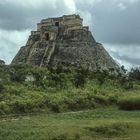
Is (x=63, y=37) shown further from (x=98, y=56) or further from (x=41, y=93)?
(x=41, y=93)

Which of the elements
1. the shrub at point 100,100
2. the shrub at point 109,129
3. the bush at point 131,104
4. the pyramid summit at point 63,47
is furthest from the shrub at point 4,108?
the pyramid summit at point 63,47

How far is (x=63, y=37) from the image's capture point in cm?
5672

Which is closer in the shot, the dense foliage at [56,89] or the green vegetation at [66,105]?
the green vegetation at [66,105]

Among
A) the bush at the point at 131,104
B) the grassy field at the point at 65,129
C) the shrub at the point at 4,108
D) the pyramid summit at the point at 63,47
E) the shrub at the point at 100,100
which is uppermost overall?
the pyramid summit at the point at 63,47

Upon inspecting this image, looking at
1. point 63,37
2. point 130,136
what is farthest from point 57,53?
point 130,136

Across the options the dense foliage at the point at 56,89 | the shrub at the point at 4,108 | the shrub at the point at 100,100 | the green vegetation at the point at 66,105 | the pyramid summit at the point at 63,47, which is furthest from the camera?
the pyramid summit at the point at 63,47

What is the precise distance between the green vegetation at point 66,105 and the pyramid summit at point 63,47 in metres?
3.03

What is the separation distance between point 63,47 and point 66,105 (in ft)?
65.5

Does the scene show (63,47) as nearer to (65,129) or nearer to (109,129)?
(109,129)

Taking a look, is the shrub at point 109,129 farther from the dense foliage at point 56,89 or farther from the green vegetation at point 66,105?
the dense foliage at point 56,89

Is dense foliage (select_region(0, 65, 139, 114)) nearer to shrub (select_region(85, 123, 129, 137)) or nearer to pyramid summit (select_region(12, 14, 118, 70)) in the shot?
pyramid summit (select_region(12, 14, 118, 70))

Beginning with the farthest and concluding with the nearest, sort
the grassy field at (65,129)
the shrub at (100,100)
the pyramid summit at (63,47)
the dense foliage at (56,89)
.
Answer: the pyramid summit at (63,47) → the shrub at (100,100) → the dense foliage at (56,89) → the grassy field at (65,129)

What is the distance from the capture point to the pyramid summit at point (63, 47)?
2109 inches

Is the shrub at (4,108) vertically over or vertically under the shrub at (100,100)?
under
